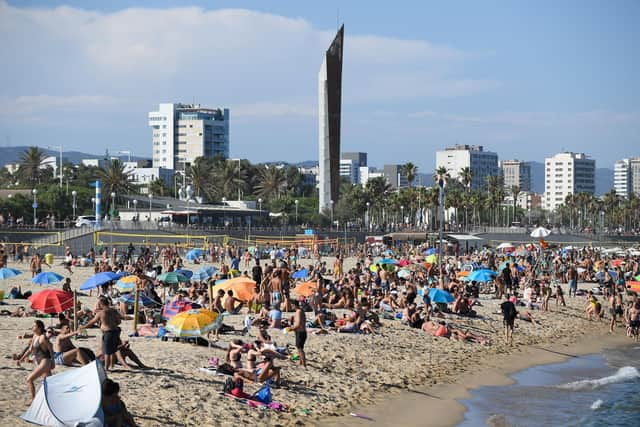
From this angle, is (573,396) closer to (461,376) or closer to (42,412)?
(461,376)

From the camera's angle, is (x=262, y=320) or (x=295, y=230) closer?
(x=262, y=320)

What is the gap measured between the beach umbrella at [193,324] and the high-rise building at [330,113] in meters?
55.6

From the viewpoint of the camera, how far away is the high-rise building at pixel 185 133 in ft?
557

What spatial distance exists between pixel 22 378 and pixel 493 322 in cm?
1462

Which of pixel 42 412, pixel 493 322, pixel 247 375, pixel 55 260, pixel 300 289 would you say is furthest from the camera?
pixel 55 260

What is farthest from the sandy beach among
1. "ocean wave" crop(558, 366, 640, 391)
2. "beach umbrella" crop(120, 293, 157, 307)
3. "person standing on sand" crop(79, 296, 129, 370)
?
"ocean wave" crop(558, 366, 640, 391)

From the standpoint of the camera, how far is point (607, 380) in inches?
694

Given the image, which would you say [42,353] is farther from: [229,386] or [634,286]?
[634,286]

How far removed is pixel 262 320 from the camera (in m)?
17.2

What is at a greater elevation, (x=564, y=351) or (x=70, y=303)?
(x=70, y=303)

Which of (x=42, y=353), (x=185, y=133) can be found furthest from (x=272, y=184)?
(x=42, y=353)

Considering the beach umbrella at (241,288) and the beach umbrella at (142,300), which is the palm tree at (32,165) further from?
the beach umbrella at (241,288)

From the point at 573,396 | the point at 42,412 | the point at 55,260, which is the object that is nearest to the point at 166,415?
the point at 42,412

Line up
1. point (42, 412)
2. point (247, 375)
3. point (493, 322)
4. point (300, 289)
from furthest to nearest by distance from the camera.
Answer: point (493, 322) → point (300, 289) → point (247, 375) → point (42, 412)
